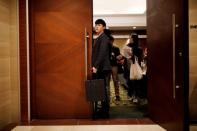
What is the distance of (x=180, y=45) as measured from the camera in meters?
3.71

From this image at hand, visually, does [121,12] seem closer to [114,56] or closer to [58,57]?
[114,56]

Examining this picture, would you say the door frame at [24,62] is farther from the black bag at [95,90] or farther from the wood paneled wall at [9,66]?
the black bag at [95,90]

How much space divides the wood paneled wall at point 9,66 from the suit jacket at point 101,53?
1.24m

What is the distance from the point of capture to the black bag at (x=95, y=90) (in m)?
4.88

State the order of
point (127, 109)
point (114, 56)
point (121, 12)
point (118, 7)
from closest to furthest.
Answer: point (127, 109) → point (114, 56) → point (118, 7) → point (121, 12)

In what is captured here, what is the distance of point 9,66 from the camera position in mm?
4883

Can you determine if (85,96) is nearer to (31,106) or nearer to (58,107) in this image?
(58,107)

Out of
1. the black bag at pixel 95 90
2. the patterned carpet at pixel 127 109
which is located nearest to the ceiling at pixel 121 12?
the patterned carpet at pixel 127 109

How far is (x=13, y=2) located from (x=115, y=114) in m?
2.54

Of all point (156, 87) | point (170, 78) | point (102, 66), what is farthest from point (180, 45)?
point (102, 66)

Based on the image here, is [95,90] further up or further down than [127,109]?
further up

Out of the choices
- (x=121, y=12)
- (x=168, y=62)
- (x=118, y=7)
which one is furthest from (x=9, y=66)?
(x=121, y=12)

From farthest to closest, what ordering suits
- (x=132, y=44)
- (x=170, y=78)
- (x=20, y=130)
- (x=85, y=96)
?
(x=132, y=44) < (x=85, y=96) < (x=20, y=130) < (x=170, y=78)

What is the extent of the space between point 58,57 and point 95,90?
83 cm
